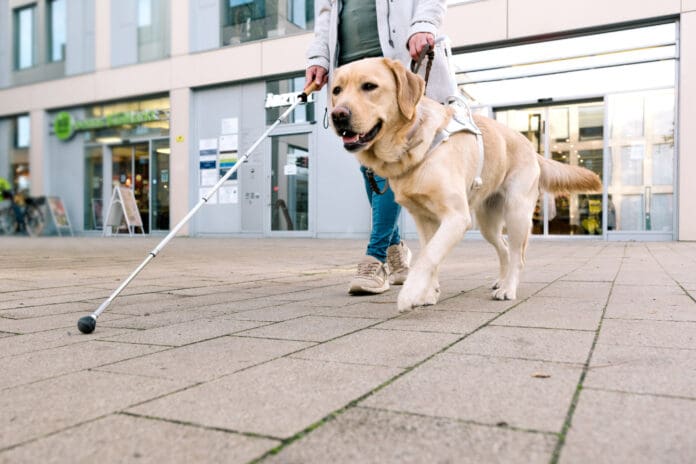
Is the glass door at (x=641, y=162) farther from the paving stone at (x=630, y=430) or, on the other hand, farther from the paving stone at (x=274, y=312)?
the paving stone at (x=630, y=430)

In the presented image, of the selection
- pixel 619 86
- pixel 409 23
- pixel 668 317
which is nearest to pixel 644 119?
pixel 619 86

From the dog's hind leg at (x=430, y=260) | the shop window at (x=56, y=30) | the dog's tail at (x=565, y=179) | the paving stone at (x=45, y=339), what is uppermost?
the shop window at (x=56, y=30)

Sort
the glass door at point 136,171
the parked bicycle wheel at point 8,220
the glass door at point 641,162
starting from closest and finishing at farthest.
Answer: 1. the glass door at point 641,162
2. the glass door at point 136,171
3. the parked bicycle wheel at point 8,220

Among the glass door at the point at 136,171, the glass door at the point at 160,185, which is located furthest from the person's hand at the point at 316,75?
the glass door at the point at 136,171

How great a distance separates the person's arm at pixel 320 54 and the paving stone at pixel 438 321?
5.80ft

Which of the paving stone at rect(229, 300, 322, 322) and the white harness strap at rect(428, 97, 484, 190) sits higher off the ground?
the white harness strap at rect(428, 97, 484, 190)

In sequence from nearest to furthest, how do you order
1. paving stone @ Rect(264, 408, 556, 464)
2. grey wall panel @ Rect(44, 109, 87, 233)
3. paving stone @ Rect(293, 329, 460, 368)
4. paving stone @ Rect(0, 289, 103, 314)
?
paving stone @ Rect(264, 408, 556, 464), paving stone @ Rect(293, 329, 460, 368), paving stone @ Rect(0, 289, 103, 314), grey wall panel @ Rect(44, 109, 87, 233)

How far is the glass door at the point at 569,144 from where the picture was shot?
11852mm

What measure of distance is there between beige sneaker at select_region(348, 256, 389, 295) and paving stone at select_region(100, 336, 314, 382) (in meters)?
1.42

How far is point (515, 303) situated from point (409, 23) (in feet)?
Result: 5.98

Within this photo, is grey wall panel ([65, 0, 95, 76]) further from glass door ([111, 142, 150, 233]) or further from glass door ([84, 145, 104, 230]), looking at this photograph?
glass door ([111, 142, 150, 233])

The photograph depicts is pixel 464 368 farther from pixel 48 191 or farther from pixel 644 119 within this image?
pixel 48 191

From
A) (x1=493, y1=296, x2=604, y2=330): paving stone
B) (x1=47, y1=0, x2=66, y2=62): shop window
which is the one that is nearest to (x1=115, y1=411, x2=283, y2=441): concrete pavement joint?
(x1=493, y1=296, x2=604, y2=330): paving stone

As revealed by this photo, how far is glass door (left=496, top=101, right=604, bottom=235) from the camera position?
11.9m
